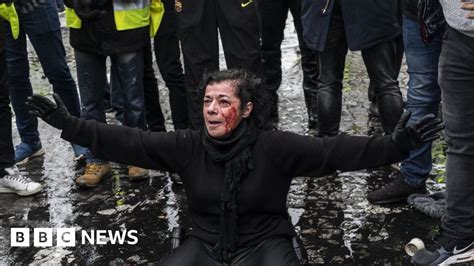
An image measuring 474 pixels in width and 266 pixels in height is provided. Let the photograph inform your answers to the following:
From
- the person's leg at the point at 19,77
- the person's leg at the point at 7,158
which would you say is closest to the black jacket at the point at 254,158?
the person's leg at the point at 7,158

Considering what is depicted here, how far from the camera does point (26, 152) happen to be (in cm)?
535

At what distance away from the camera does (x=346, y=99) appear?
6273 mm

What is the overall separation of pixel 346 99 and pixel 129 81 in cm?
237

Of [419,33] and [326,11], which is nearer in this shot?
[419,33]

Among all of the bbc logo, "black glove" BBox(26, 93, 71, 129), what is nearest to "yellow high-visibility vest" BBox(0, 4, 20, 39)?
the bbc logo

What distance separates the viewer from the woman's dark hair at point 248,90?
337 centimetres

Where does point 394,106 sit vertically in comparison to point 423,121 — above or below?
below

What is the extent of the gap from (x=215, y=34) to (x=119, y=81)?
82 cm

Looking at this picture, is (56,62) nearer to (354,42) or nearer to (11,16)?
(11,16)

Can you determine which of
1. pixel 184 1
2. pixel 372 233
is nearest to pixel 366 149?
pixel 372 233

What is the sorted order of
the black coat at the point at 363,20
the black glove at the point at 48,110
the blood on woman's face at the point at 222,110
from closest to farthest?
the black glove at the point at 48,110, the blood on woman's face at the point at 222,110, the black coat at the point at 363,20

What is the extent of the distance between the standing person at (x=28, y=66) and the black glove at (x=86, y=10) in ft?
1.67

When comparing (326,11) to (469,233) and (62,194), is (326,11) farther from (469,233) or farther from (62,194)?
(62,194)

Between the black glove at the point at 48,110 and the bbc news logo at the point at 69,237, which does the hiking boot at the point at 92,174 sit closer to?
the bbc news logo at the point at 69,237
